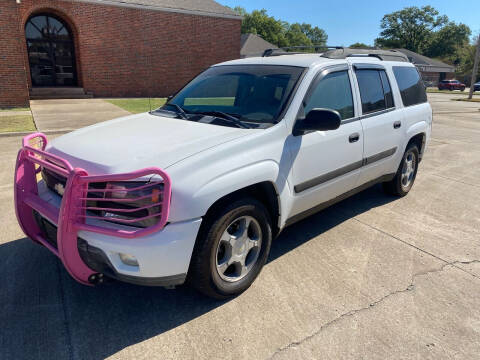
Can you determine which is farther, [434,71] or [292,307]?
[434,71]

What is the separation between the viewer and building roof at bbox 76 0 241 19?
65.3 feet

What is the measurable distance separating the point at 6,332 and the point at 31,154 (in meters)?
1.35

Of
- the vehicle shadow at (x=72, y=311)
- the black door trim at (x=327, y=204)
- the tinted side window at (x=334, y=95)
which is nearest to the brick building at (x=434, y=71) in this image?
the black door trim at (x=327, y=204)

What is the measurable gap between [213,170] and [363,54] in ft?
9.52

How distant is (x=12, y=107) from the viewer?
47.4 feet

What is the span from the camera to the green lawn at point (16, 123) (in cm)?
962

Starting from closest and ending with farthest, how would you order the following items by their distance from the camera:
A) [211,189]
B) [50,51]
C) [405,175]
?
[211,189], [405,175], [50,51]

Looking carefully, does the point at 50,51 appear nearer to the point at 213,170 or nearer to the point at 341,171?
the point at 341,171

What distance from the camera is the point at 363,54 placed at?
4.48m

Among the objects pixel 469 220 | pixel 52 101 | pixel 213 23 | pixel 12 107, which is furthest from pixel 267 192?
pixel 213 23

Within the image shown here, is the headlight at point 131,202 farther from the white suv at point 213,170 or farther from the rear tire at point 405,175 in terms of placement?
the rear tire at point 405,175

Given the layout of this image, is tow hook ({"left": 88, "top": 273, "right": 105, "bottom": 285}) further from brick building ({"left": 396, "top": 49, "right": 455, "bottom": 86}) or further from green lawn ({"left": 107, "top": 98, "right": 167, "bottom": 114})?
brick building ({"left": 396, "top": 49, "right": 455, "bottom": 86})

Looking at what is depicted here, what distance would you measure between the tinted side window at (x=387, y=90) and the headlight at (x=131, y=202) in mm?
3310

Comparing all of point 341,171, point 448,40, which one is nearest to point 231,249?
point 341,171
